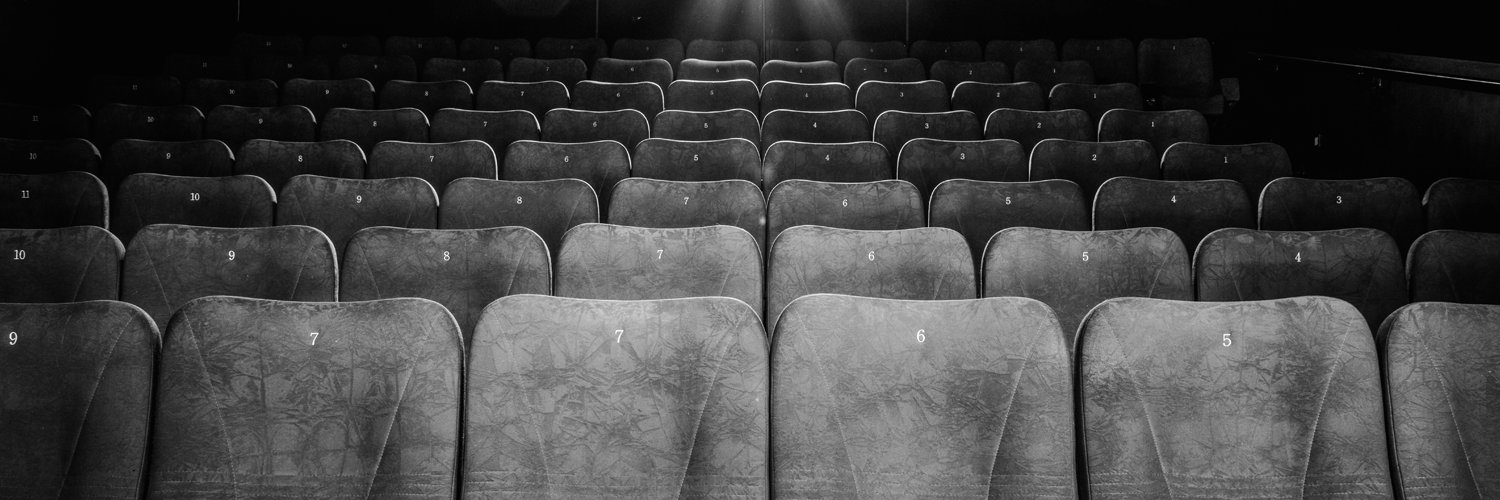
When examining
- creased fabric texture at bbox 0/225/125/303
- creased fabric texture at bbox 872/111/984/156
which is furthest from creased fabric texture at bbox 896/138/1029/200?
creased fabric texture at bbox 0/225/125/303

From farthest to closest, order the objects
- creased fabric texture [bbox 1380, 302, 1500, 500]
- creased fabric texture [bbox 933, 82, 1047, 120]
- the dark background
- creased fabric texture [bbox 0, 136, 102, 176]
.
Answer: creased fabric texture [bbox 933, 82, 1047, 120], the dark background, creased fabric texture [bbox 0, 136, 102, 176], creased fabric texture [bbox 1380, 302, 1500, 500]

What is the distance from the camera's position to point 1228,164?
154 cm

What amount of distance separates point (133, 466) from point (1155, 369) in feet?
2.56

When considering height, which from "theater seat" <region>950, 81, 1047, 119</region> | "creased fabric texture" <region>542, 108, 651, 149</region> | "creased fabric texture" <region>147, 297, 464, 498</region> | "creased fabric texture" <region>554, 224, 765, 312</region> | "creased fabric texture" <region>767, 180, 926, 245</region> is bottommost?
"creased fabric texture" <region>147, 297, 464, 498</region>

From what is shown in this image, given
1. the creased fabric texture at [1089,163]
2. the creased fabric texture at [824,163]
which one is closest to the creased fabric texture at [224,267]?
the creased fabric texture at [824,163]

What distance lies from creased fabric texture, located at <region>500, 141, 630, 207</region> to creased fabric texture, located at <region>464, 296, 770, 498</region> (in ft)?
2.62

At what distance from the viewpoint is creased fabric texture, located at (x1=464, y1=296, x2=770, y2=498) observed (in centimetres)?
71

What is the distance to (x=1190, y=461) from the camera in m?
0.71

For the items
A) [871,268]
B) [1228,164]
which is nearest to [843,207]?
[871,268]

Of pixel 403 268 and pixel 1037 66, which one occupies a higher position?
pixel 1037 66

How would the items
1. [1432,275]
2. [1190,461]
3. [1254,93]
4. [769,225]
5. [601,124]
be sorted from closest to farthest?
[1190,461], [1432,275], [769,225], [601,124], [1254,93]

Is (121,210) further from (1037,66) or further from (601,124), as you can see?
(1037,66)

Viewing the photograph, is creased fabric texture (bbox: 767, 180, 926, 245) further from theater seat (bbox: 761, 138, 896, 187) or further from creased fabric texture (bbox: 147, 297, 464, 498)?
creased fabric texture (bbox: 147, 297, 464, 498)

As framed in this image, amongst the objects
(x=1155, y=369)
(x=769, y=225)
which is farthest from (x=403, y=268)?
(x=1155, y=369)
